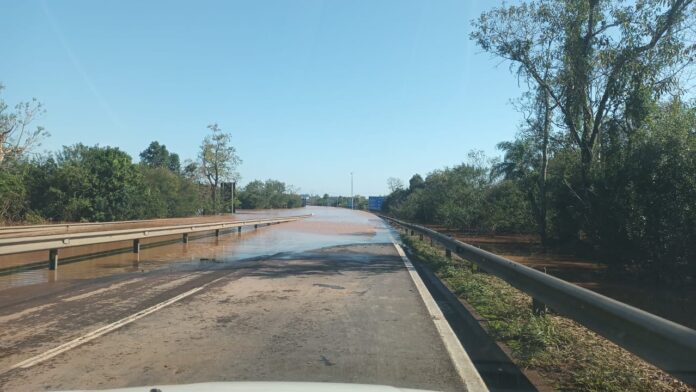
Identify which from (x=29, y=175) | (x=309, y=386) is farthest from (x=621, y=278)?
(x=29, y=175)

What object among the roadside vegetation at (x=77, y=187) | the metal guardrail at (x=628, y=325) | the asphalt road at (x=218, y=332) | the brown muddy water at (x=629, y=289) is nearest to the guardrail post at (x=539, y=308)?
the metal guardrail at (x=628, y=325)

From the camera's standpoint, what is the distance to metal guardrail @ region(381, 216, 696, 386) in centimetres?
418

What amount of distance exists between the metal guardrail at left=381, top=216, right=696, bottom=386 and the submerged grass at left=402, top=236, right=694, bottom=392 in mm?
383

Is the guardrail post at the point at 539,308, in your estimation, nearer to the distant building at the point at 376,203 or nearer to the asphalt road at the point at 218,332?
the asphalt road at the point at 218,332

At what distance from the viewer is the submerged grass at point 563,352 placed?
5.21 meters

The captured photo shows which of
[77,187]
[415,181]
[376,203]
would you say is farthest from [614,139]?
[376,203]

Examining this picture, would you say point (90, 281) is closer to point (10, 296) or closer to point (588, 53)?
point (10, 296)

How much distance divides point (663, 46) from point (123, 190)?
38796 millimetres

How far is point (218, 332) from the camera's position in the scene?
7137 mm

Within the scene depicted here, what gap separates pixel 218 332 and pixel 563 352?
4.31 meters

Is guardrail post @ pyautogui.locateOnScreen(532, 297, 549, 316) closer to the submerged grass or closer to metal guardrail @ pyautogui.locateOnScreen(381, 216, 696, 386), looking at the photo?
the submerged grass

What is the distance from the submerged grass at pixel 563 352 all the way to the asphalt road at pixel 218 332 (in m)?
0.94

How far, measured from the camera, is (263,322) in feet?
25.7

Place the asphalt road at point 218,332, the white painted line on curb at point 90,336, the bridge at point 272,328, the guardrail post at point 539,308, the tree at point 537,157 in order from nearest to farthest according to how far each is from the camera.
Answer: the bridge at point 272,328
the asphalt road at point 218,332
the white painted line on curb at point 90,336
the guardrail post at point 539,308
the tree at point 537,157
